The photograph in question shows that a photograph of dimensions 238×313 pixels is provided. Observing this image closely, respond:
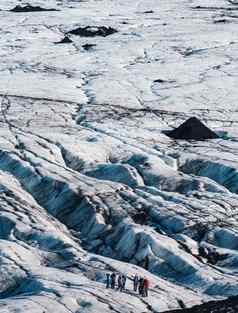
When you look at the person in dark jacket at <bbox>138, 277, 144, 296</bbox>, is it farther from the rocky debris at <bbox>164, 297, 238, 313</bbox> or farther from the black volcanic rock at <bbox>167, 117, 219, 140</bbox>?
the black volcanic rock at <bbox>167, 117, 219, 140</bbox>

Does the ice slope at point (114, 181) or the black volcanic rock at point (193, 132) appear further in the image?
the black volcanic rock at point (193, 132)

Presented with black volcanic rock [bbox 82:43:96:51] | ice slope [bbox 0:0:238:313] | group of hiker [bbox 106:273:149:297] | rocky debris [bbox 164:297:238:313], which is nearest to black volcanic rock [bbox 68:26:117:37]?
black volcanic rock [bbox 82:43:96:51]

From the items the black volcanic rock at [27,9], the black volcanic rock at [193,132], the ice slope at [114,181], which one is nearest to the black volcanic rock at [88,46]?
the ice slope at [114,181]

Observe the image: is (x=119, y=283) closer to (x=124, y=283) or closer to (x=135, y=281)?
(x=124, y=283)

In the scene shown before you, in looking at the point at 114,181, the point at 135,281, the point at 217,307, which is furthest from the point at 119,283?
the point at 114,181

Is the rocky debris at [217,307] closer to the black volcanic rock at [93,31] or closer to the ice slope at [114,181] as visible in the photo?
the ice slope at [114,181]

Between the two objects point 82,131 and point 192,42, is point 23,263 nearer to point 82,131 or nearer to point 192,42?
point 82,131

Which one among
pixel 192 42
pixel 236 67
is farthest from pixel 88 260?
pixel 192 42
